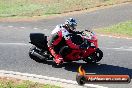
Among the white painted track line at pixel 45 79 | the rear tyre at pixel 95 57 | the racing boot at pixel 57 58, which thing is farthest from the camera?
the rear tyre at pixel 95 57

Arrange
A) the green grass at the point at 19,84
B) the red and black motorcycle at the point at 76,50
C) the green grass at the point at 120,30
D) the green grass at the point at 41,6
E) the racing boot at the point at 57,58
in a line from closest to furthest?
the green grass at the point at 19,84 → the racing boot at the point at 57,58 → the red and black motorcycle at the point at 76,50 → the green grass at the point at 120,30 → the green grass at the point at 41,6

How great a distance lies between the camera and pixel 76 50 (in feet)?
41.8

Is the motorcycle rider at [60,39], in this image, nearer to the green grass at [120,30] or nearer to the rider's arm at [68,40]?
the rider's arm at [68,40]

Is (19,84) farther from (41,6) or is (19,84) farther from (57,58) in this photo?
(41,6)

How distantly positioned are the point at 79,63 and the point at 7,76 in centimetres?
359

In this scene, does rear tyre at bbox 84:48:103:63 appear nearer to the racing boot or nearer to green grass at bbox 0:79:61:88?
the racing boot

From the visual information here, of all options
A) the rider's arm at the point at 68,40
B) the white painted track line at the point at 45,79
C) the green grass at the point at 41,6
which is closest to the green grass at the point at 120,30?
the green grass at the point at 41,6

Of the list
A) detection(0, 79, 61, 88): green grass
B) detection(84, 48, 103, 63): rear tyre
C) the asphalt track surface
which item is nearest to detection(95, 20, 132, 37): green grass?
the asphalt track surface

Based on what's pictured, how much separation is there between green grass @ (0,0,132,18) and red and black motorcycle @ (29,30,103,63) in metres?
17.7

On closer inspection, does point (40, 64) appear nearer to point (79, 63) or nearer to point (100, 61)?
point (79, 63)

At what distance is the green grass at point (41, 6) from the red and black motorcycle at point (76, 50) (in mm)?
17731

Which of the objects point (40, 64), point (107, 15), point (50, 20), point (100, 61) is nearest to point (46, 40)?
point (40, 64)

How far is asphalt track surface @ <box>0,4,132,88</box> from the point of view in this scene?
12.2 m

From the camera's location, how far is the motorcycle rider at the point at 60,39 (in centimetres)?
1270
